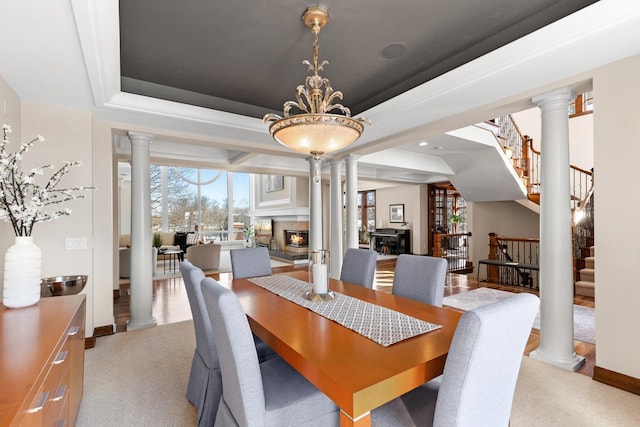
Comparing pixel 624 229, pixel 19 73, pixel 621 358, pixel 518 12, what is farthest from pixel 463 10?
pixel 19 73

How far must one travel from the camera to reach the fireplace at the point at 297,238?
→ 9.76 meters

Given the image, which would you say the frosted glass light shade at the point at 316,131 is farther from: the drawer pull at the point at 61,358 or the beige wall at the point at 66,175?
the beige wall at the point at 66,175

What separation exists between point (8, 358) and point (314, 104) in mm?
2092

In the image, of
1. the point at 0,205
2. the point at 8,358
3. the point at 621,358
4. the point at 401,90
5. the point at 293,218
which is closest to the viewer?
the point at 8,358

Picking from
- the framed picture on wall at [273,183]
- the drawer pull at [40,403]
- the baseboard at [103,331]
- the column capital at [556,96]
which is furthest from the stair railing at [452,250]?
the drawer pull at [40,403]

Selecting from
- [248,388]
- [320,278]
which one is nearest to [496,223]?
[320,278]

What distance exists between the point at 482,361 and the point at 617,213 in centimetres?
216

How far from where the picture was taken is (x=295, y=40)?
247 centimetres

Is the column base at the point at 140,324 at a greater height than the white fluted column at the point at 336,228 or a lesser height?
lesser

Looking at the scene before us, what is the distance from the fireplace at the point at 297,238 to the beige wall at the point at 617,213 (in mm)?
7733

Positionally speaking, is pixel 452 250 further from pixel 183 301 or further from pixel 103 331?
pixel 103 331

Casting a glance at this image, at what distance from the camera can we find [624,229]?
7.60 feet

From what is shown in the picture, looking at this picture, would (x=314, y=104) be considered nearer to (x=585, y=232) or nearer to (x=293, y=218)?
(x=585, y=232)

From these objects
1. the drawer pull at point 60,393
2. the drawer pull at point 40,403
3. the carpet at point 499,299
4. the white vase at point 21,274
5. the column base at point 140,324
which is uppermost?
the white vase at point 21,274
